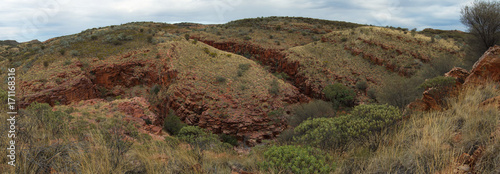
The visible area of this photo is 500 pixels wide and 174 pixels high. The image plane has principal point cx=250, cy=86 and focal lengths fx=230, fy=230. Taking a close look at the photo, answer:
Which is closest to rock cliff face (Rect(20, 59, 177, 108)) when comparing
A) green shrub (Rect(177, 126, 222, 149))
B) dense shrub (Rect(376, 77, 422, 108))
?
green shrub (Rect(177, 126, 222, 149))

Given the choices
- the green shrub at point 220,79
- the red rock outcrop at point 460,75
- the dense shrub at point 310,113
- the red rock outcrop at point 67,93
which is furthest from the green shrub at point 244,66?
the red rock outcrop at point 460,75

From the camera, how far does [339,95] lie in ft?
62.5

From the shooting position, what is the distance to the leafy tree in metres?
15.3

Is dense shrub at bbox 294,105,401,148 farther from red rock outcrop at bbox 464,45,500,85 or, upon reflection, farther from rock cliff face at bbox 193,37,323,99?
rock cliff face at bbox 193,37,323,99

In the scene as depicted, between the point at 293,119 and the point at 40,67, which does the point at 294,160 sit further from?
the point at 40,67

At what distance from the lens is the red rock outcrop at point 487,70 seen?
20.4ft

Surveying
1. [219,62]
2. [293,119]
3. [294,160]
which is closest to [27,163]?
[294,160]

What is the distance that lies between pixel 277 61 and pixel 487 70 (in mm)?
20764

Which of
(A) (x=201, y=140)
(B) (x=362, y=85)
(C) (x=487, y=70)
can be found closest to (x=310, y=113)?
(B) (x=362, y=85)

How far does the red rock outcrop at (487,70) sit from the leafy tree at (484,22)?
13196mm

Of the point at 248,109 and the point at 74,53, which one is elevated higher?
the point at 74,53

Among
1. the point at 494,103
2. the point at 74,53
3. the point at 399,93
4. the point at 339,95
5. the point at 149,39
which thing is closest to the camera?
the point at 494,103

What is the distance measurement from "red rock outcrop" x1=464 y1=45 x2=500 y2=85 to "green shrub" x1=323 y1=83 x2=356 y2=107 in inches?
473

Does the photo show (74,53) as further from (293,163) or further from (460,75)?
(460,75)
